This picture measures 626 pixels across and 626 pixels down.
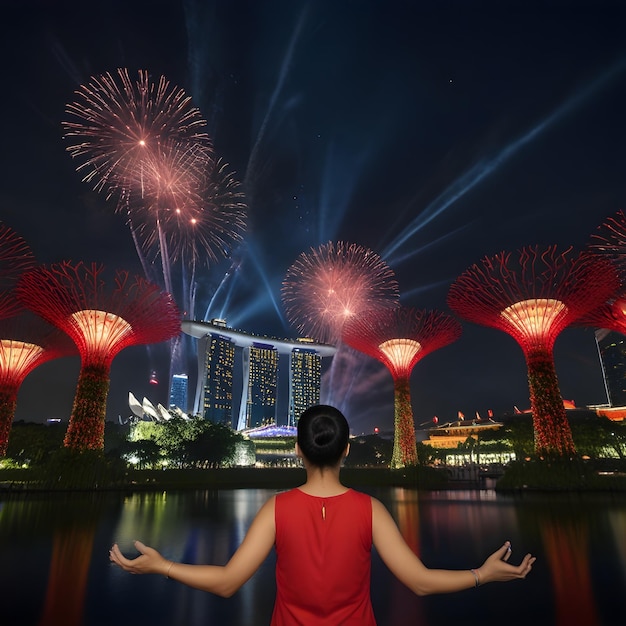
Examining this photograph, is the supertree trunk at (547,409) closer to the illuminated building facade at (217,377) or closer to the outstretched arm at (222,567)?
the outstretched arm at (222,567)

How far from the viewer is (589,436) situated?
183ft

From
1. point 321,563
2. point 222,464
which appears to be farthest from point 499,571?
point 222,464

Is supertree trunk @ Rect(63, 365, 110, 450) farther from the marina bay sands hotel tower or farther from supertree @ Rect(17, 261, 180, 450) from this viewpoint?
the marina bay sands hotel tower

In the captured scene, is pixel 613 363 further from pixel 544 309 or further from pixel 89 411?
pixel 89 411

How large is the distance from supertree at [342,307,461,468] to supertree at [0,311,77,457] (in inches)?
1053

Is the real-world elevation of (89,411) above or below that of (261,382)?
below

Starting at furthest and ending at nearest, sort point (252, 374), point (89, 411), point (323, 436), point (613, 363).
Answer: point (252, 374)
point (613, 363)
point (89, 411)
point (323, 436)

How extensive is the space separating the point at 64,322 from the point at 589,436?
5835 centimetres

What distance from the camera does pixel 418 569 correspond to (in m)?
2.04

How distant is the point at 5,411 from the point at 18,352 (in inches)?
195

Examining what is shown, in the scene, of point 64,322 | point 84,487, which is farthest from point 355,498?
point 64,322

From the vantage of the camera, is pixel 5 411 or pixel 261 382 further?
pixel 261 382

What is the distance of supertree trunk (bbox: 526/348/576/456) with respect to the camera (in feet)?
96.2

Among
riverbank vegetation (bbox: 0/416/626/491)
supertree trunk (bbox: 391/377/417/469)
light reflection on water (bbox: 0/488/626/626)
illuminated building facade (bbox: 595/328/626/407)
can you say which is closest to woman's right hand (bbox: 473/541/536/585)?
light reflection on water (bbox: 0/488/626/626)
